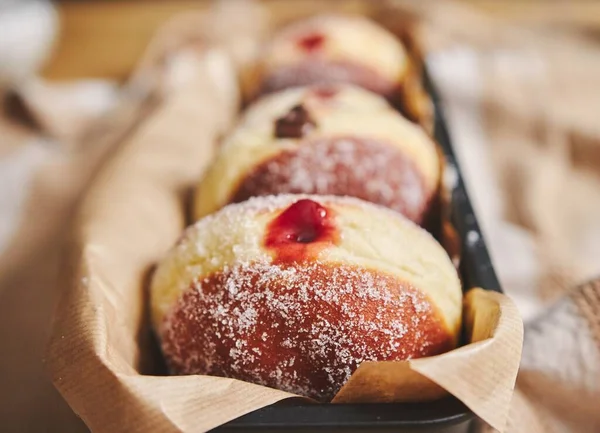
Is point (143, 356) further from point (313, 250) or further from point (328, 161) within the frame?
point (328, 161)

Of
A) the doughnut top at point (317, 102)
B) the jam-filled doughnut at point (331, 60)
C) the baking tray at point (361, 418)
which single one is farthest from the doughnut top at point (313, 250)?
the jam-filled doughnut at point (331, 60)

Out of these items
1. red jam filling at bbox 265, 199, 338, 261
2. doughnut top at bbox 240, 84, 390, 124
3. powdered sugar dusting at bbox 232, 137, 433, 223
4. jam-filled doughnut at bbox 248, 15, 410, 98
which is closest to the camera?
red jam filling at bbox 265, 199, 338, 261

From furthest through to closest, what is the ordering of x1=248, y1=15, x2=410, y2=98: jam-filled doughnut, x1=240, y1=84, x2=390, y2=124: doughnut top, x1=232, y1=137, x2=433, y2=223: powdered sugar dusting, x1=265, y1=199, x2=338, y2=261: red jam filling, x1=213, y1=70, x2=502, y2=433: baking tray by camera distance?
x1=248, y1=15, x2=410, y2=98: jam-filled doughnut → x1=240, y1=84, x2=390, y2=124: doughnut top → x1=232, y1=137, x2=433, y2=223: powdered sugar dusting → x1=265, y1=199, x2=338, y2=261: red jam filling → x1=213, y1=70, x2=502, y2=433: baking tray

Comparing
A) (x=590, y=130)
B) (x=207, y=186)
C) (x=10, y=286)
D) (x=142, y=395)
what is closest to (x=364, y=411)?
(x=142, y=395)

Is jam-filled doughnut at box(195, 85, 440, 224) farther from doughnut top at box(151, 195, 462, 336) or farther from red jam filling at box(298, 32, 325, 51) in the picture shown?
red jam filling at box(298, 32, 325, 51)

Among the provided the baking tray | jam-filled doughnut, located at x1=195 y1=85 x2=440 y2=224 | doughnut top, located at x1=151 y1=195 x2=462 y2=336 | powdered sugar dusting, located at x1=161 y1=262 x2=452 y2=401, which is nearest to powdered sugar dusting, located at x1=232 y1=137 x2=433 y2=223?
jam-filled doughnut, located at x1=195 y1=85 x2=440 y2=224

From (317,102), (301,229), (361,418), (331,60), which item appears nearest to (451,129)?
(331,60)
